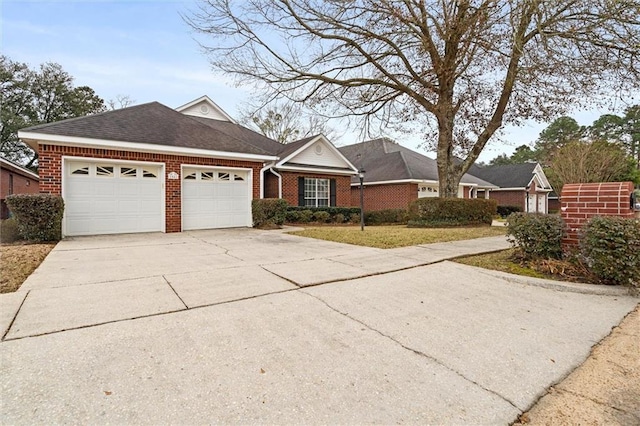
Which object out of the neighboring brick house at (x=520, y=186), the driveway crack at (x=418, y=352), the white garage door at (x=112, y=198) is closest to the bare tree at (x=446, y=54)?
the white garage door at (x=112, y=198)

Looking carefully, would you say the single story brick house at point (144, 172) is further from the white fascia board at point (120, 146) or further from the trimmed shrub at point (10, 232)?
the trimmed shrub at point (10, 232)

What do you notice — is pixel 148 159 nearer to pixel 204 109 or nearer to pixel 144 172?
pixel 144 172

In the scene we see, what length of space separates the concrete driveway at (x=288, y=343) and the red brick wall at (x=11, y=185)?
15.5m

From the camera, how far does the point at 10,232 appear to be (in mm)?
8438

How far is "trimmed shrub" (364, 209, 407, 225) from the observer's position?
17.4 m

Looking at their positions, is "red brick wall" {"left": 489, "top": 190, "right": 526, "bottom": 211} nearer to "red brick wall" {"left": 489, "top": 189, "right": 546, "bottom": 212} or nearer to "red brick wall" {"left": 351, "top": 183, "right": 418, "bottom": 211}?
"red brick wall" {"left": 489, "top": 189, "right": 546, "bottom": 212}

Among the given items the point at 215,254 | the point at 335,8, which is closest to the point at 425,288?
the point at 215,254

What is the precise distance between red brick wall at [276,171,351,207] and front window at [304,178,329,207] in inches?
10.7

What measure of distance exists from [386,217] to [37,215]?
14568 millimetres

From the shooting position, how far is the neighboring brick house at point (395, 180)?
64.7 ft

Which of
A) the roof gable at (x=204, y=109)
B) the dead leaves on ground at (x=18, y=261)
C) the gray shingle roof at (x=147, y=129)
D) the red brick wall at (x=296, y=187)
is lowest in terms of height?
the dead leaves on ground at (x=18, y=261)

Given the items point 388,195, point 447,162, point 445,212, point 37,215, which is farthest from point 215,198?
point 388,195

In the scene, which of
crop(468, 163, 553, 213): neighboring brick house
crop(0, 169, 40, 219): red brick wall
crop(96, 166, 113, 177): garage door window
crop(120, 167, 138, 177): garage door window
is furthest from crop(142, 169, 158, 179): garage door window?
crop(468, 163, 553, 213): neighboring brick house

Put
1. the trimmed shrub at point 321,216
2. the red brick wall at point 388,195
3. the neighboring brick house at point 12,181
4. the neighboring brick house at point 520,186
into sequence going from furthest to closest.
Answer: the neighboring brick house at point 520,186 < the red brick wall at point 388,195 < the neighboring brick house at point 12,181 < the trimmed shrub at point 321,216
